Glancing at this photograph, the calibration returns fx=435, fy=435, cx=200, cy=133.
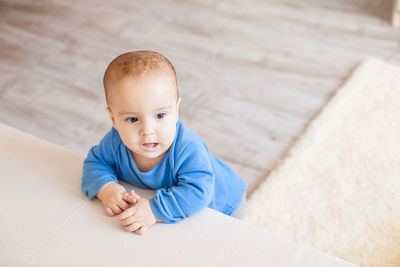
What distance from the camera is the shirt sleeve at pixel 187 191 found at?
93cm

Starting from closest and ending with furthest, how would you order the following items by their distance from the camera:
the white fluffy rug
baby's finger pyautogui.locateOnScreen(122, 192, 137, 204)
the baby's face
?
the baby's face
baby's finger pyautogui.locateOnScreen(122, 192, 137, 204)
the white fluffy rug

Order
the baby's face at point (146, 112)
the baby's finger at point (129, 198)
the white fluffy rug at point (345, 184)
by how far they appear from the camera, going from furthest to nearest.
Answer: the white fluffy rug at point (345, 184)
the baby's finger at point (129, 198)
the baby's face at point (146, 112)

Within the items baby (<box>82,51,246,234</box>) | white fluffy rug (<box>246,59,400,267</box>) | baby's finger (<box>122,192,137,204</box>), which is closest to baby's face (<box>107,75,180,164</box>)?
baby (<box>82,51,246,234</box>)

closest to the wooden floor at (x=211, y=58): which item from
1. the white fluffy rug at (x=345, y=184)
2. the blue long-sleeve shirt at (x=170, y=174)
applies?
the white fluffy rug at (x=345, y=184)

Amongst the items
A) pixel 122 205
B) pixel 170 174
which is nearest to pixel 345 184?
pixel 170 174

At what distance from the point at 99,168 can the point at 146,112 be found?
0.74ft

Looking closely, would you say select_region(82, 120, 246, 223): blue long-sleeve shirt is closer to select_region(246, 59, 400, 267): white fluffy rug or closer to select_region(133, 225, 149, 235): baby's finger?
select_region(133, 225, 149, 235): baby's finger

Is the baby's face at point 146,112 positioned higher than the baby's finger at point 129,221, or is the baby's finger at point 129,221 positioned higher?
the baby's face at point 146,112

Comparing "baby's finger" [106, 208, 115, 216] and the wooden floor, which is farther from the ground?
"baby's finger" [106, 208, 115, 216]

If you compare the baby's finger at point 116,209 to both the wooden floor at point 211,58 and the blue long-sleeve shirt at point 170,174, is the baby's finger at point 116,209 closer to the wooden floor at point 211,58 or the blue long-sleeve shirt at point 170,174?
the blue long-sleeve shirt at point 170,174

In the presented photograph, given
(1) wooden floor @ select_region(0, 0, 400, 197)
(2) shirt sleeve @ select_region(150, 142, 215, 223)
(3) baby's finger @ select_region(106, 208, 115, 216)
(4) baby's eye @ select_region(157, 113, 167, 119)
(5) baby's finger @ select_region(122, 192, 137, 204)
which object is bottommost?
(1) wooden floor @ select_region(0, 0, 400, 197)

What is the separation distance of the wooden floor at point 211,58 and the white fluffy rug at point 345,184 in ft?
0.28

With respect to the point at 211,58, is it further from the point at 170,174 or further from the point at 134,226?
the point at 134,226

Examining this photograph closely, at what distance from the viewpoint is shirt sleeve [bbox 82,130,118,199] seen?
99 centimetres
